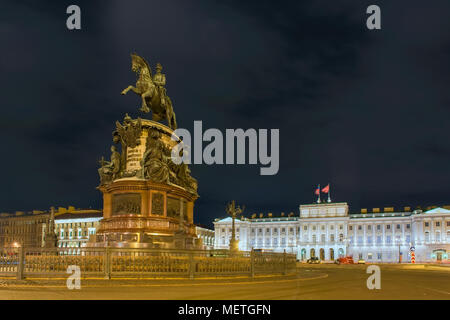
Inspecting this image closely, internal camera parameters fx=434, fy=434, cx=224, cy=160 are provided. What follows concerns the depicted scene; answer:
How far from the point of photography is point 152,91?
25.0 metres

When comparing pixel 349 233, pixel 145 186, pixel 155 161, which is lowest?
pixel 349 233

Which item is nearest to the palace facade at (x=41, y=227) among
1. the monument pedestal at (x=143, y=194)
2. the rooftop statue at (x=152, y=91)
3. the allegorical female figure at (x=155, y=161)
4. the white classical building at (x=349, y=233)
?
the white classical building at (x=349, y=233)

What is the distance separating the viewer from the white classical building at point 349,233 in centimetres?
12206

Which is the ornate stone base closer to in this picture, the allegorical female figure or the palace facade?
the allegorical female figure

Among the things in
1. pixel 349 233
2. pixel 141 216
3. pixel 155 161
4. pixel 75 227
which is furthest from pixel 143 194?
pixel 349 233

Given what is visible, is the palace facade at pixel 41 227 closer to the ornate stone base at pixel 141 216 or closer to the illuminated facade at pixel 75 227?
the illuminated facade at pixel 75 227

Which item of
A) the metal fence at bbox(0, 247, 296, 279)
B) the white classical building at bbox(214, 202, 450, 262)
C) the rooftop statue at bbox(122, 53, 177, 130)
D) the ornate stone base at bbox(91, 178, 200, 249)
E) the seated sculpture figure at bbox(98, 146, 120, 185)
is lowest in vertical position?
the white classical building at bbox(214, 202, 450, 262)

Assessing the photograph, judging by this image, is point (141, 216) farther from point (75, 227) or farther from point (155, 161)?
point (75, 227)

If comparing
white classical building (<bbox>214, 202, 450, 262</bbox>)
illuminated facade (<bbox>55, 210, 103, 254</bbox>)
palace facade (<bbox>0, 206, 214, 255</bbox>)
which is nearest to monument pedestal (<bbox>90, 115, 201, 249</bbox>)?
palace facade (<bbox>0, 206, 214, 255</bbox>)

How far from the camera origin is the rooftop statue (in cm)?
2472

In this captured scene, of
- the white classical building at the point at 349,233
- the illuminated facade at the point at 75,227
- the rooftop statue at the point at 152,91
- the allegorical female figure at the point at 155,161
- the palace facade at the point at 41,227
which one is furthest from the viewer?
the white classical building at the point at 349,233

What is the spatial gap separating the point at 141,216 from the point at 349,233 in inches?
4935
